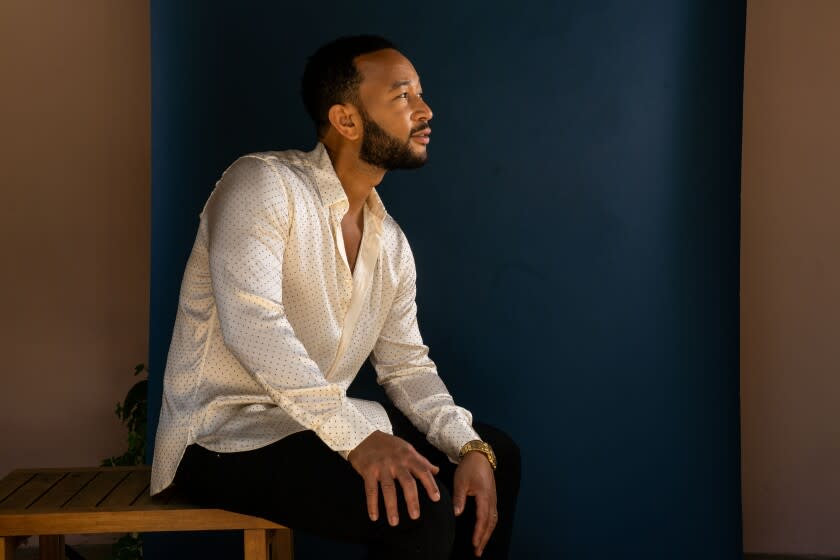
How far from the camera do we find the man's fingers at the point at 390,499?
69.8 inches

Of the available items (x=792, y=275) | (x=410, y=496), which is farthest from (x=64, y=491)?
(x=792, y=275)

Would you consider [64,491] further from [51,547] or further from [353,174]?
[353,174]

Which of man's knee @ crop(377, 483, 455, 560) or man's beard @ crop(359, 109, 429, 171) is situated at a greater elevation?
man's beard @ crop(359, 109, 429, 171)

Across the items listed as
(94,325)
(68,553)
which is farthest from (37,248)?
(68,553)

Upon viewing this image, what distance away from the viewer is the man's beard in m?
2.28

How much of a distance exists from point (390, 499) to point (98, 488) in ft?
2.84

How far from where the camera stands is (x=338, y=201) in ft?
7.26

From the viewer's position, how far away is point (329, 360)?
2225 mm

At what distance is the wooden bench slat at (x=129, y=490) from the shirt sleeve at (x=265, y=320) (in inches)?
17.8

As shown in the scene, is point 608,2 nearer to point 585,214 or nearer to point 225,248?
point 585,214

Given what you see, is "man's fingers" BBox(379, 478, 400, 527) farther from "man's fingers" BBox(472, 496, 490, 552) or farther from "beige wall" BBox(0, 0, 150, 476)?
"beige wall" BBox(0, 0, 150, 476)

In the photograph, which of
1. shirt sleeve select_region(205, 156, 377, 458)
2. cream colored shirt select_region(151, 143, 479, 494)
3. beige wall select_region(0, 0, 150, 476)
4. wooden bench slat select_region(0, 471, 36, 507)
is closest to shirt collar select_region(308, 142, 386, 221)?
Answer: cream colored shirt select_region(151, 143, 479, 494)

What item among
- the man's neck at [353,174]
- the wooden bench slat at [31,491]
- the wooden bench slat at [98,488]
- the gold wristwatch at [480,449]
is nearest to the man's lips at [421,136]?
the man's neck at [353,174]

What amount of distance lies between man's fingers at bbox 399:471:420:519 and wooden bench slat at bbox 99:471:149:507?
69cm
